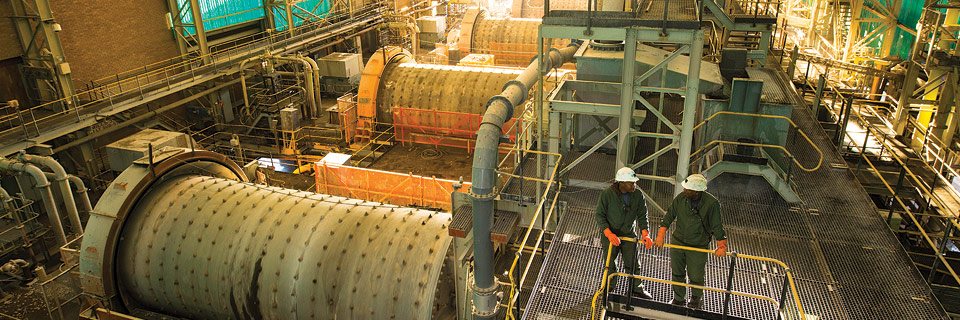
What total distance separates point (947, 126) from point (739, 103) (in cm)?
→ 1163

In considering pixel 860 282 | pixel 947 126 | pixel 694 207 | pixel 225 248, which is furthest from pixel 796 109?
pixel 225 248

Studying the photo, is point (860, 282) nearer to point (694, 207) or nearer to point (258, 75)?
point (694, 207)

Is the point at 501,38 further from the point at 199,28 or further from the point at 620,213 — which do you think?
the point at 620,213

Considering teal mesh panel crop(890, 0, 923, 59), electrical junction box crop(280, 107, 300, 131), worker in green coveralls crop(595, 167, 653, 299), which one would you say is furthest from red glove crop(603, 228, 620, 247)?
teal mesh panel crop(890, 0, 923, 59)

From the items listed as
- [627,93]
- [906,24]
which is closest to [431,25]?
[906,24]

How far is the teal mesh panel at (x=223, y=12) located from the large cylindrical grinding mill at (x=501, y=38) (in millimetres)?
10466

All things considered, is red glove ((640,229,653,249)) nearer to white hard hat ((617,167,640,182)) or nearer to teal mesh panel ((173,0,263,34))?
white hard hat ((617,167,640,182))

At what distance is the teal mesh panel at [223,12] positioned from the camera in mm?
23859

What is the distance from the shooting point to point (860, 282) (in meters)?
7.79

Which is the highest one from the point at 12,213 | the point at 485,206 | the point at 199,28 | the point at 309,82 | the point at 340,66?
the point at 199,28

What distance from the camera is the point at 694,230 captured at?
264 inches

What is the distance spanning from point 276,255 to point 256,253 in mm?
371

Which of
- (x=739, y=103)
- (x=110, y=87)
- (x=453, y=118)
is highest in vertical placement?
(x=739, y=103)

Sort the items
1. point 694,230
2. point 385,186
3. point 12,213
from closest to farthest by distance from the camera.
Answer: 1. point 694,230
2. point 12,213
3. point 385,186
